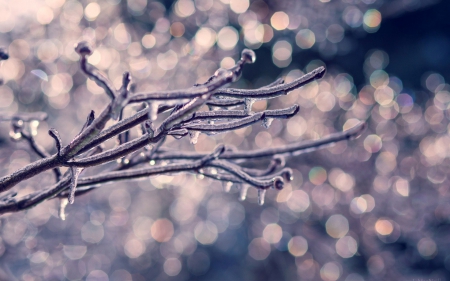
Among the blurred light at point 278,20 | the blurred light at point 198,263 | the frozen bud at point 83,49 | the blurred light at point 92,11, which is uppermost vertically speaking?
the frozen bud at point 83,49

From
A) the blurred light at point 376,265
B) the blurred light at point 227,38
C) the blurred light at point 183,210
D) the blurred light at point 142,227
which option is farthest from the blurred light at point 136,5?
the blurred light at point 376,265

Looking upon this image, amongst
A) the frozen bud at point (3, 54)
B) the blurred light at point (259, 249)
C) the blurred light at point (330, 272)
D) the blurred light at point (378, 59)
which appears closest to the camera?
the frozen bud at point (3, 54)

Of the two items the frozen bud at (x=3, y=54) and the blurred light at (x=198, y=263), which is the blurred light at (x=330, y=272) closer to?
the blurred light at (x=198, y=263)

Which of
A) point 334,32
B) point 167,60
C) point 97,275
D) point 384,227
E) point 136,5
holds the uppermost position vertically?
point 136,5

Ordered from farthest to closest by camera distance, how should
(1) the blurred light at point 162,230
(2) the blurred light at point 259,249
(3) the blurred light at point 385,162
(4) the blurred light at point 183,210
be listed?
(1) the blurred light at point 162,230 < (4) the blurred light at point 183,210 < (2) the blurred light at point 259,249 < (3) the blurred light at point 385,162

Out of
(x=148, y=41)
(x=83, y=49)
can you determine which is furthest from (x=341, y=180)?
(x=83, y=49)

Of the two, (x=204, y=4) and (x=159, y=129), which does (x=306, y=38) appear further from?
(x=159, y=129)
